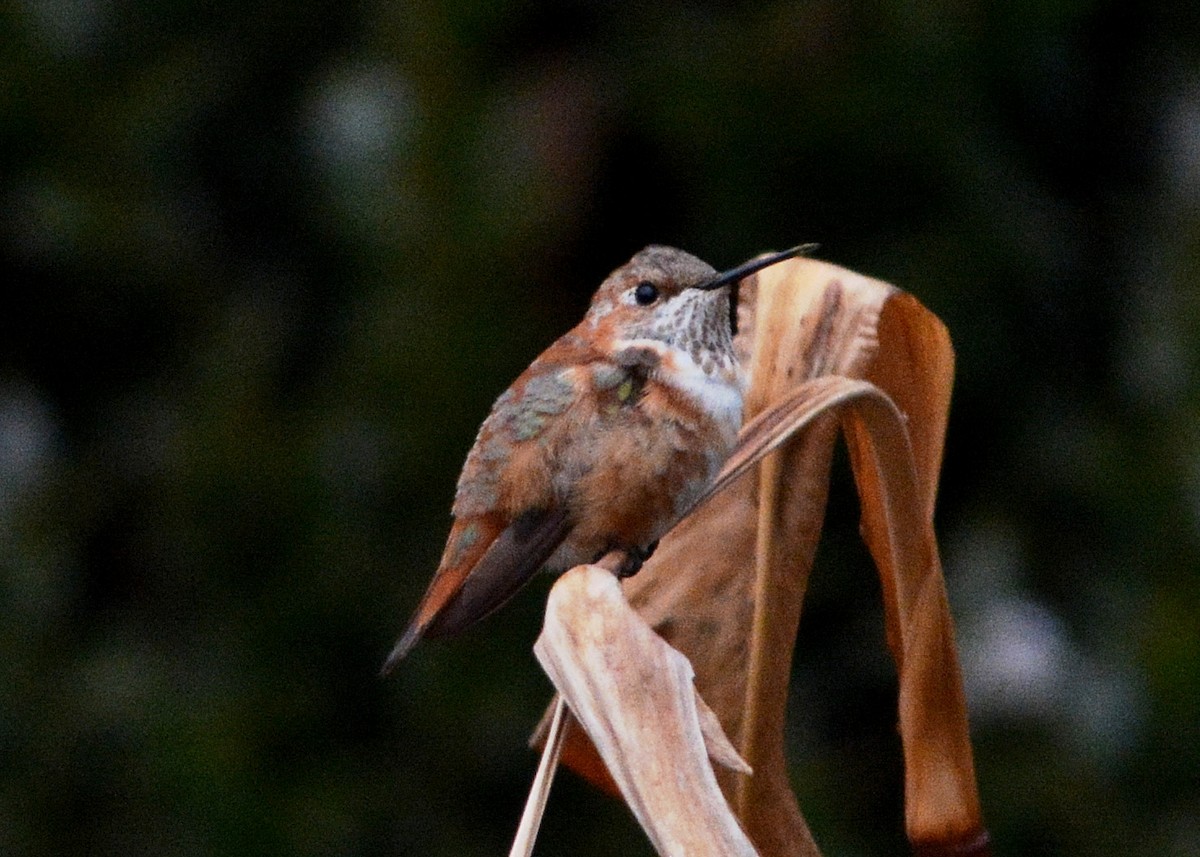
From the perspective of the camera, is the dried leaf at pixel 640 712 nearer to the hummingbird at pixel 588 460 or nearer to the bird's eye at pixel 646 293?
the hummingbird at pixel 588 460

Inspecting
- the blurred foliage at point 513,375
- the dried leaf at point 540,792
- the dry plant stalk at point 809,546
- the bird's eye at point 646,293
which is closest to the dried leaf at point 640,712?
the dried leaf at point 540,792

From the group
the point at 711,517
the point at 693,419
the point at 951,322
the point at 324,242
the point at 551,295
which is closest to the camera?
the point at 711,517

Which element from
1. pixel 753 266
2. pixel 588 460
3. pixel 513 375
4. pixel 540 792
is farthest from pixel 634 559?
pixel 513 375

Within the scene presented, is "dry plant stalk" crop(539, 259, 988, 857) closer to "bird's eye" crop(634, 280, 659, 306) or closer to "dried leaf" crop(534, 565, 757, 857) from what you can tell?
"dried leaf" crop(534, 565, 757, 857)

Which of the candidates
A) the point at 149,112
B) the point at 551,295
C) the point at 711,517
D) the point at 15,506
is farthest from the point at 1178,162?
the point at 15,506

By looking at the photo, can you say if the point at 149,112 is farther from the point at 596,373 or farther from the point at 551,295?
the point at 596,373

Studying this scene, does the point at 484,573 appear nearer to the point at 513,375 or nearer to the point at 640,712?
the point at 640,712

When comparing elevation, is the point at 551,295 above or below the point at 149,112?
below
